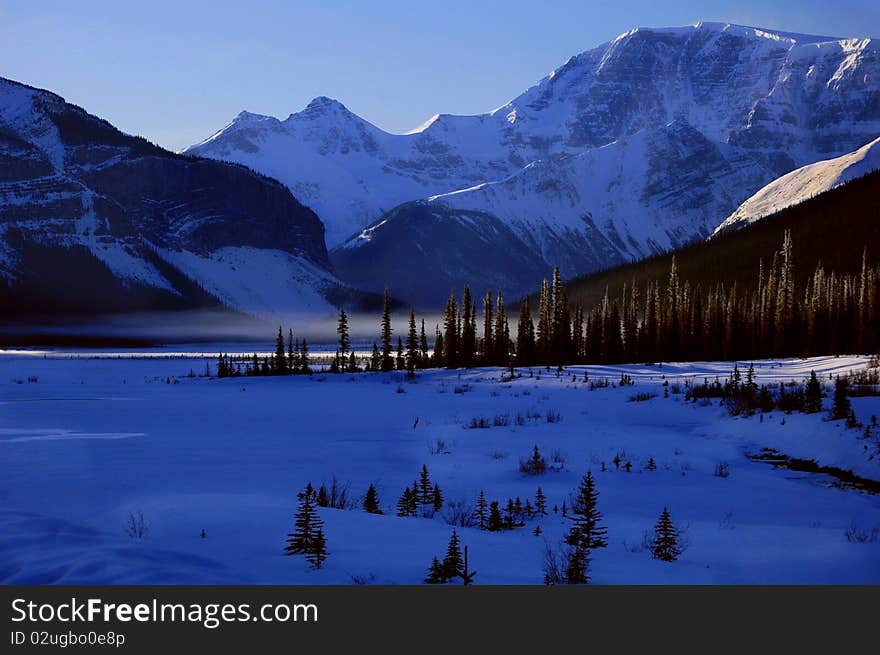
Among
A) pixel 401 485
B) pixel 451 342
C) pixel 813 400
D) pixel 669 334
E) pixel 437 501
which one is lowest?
pixel 401 485

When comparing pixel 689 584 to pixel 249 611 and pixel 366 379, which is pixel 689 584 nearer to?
pixel 249 611

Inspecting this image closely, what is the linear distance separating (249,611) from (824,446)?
17171mm

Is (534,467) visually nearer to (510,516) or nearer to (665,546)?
(510,516)

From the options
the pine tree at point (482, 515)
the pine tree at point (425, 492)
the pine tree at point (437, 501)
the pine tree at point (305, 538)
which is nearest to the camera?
the pine tree at point (305, 538)

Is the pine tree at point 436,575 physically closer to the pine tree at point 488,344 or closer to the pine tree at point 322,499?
the pine tree at point 322,499

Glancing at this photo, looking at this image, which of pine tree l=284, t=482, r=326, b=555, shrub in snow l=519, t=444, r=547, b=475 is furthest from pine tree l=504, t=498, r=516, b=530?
shrub in snow l=519, t=444, r=547, b=475

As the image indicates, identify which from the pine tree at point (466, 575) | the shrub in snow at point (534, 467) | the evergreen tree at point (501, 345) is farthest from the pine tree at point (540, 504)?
the evergreen tree at point (501, 345)

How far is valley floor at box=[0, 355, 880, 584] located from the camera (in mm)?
9211

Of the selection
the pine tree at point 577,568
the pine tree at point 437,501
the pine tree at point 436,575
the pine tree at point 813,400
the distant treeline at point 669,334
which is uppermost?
the distant treeline at point 669,334

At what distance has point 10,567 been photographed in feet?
27.1

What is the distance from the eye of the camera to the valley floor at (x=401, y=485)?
30.2 ft

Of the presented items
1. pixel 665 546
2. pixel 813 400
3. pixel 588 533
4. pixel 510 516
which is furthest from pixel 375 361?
pixel 665 546

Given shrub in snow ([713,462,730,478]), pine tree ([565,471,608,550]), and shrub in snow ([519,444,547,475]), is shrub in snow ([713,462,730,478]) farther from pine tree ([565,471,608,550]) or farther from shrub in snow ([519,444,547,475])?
pine tree ([565,471,608,550])

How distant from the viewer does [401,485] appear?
1695 cm
